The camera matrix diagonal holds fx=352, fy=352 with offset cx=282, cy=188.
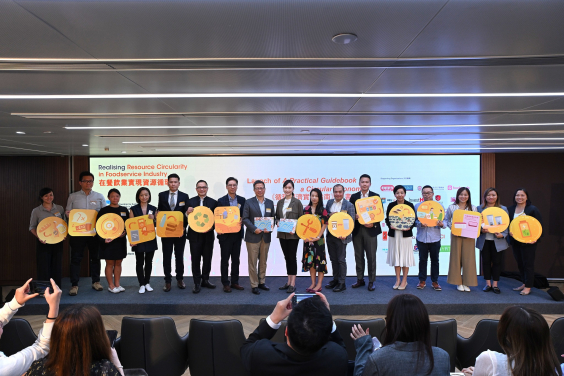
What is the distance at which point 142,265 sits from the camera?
5500 mm

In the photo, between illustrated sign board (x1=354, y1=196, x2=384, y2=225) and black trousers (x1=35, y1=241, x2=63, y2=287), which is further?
black trousers (x1=35, y1=241, x2=63, y2=287)

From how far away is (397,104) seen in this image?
3473 mm

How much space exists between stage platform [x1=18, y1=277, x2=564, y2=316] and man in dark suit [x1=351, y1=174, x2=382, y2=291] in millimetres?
336

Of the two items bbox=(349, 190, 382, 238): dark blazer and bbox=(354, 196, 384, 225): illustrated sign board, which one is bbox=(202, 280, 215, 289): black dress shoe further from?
bbox=(354, 196, 384, 225): illustrated sign board

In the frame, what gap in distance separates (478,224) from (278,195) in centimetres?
378

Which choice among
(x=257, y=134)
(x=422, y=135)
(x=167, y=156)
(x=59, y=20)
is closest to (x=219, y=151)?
(x=167, y=156)

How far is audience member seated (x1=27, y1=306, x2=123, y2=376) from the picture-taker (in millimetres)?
1416

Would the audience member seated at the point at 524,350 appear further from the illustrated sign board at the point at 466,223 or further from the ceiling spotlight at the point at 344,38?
the illustrated sign board at the point at 466,223

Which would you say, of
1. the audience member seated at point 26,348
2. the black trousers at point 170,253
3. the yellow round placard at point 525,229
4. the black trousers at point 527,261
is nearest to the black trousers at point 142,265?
the black trousers at point 170,253

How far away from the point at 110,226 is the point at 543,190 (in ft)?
29.3

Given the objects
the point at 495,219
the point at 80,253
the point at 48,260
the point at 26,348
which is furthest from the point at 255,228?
the point at 26,348

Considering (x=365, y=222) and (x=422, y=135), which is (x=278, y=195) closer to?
(x=365, y=222)

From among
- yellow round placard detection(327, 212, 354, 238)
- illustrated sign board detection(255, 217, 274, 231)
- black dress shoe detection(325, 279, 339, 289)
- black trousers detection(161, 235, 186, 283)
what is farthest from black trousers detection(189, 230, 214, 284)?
black dress shoe detection(325, 279, 339, 289)

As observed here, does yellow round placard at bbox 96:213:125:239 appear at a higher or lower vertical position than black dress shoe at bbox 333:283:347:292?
higher
